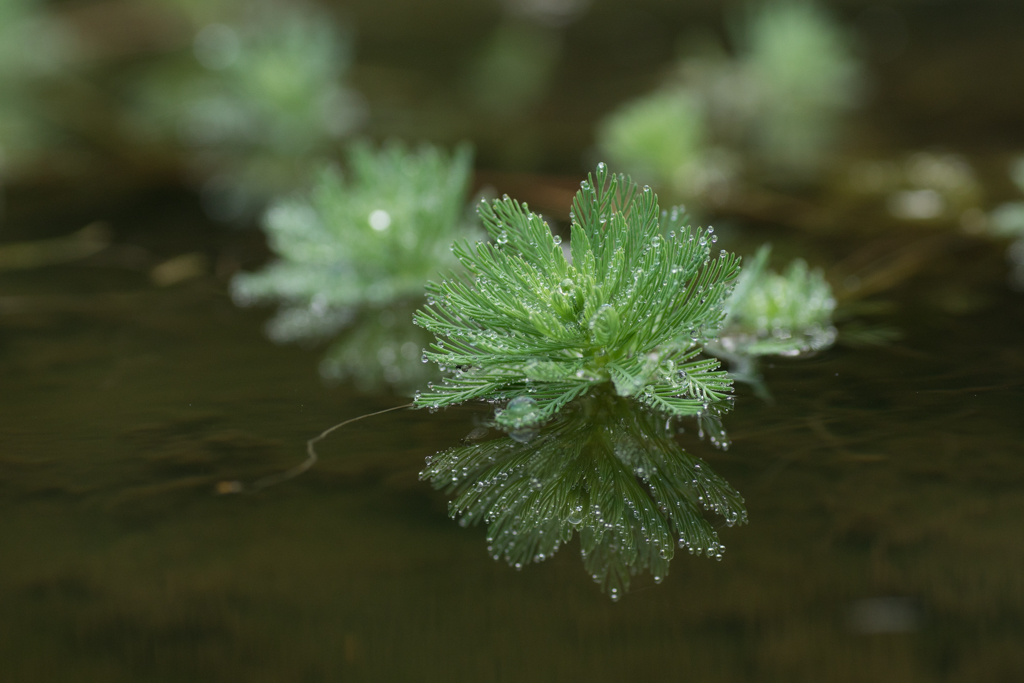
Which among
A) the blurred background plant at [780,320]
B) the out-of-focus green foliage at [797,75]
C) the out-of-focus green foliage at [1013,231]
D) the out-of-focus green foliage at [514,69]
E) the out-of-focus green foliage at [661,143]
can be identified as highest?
the out-of-focus green foliage at [514,69]

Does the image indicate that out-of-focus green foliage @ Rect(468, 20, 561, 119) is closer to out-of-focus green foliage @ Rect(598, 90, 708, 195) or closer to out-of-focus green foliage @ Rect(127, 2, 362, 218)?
out-of-focus green foliage @ Rect(127, 2, 362, 218)

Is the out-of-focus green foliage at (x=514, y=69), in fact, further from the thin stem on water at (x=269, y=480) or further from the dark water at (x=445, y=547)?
the thin stem on water at (x=269, y=480)

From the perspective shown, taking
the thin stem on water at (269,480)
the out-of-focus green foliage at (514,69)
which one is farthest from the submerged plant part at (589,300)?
the out-of-focus green foliage at (514,69)

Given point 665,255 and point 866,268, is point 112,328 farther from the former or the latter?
point 866,268

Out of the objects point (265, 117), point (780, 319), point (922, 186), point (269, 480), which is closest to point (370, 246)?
point (269, 480)

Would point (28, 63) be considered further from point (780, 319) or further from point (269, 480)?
point (780, 319)

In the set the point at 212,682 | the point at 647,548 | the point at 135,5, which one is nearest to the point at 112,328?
the point at 212,682
